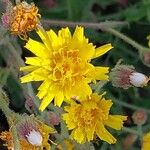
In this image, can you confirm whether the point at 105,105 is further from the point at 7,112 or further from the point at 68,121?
the point at 7,112

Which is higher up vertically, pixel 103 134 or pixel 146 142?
pixel 103 134

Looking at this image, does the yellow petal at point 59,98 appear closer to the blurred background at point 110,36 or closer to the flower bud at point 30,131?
the flower bud at point 30,131

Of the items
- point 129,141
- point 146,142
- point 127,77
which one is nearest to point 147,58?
point 127,77

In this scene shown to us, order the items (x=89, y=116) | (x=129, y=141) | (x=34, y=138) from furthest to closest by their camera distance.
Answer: (x=129, y=141), (x=89, y=116), (x=34, y=138)

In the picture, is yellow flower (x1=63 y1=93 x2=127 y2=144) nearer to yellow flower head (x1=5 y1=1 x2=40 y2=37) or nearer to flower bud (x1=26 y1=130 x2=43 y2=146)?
flower bud (x1=26 y1=130 x2=43 y2=146)

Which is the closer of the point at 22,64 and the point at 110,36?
the point at 22,64

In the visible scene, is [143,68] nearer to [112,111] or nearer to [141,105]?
[141,105]

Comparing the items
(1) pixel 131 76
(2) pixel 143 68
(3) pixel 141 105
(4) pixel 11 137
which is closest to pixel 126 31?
(2) pixel 143 68

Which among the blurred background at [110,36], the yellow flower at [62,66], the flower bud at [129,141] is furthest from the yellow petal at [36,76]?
the flower bud at [129,141]
